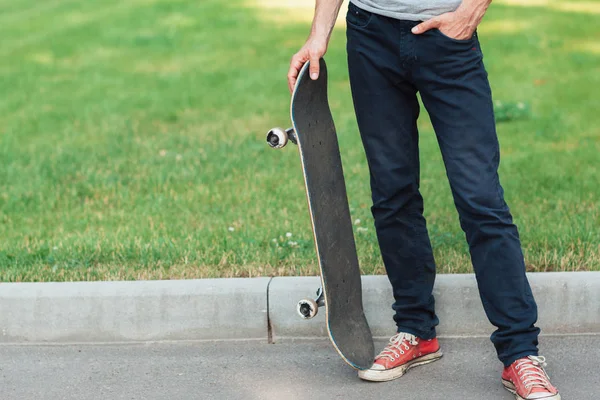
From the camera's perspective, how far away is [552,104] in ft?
24.4

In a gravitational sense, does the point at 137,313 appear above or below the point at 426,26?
below

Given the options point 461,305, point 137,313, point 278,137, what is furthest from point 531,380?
point 137,313

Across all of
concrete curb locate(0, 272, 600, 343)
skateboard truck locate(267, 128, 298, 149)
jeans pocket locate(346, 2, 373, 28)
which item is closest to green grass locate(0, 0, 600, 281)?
concrete curb locate(0, 272, 600, 343)

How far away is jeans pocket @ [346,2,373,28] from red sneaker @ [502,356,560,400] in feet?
4.28

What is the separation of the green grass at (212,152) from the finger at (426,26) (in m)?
1.32

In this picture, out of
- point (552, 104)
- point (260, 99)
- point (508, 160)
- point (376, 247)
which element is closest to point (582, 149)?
point (508, 160)

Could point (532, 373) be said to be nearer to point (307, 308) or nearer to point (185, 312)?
point (307, 308)

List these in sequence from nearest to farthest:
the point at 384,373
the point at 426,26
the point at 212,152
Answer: the point at 426,26
the point at 384,373
the point at 212,152

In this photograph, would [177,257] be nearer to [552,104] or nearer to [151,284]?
[151,284]

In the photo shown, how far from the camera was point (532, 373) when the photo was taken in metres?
3.30

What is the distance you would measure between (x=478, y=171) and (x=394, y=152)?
0.34 m

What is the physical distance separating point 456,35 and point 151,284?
5.68 feet

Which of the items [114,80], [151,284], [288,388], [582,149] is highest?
[114,80]

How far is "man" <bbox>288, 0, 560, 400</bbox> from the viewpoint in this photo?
129 inches
